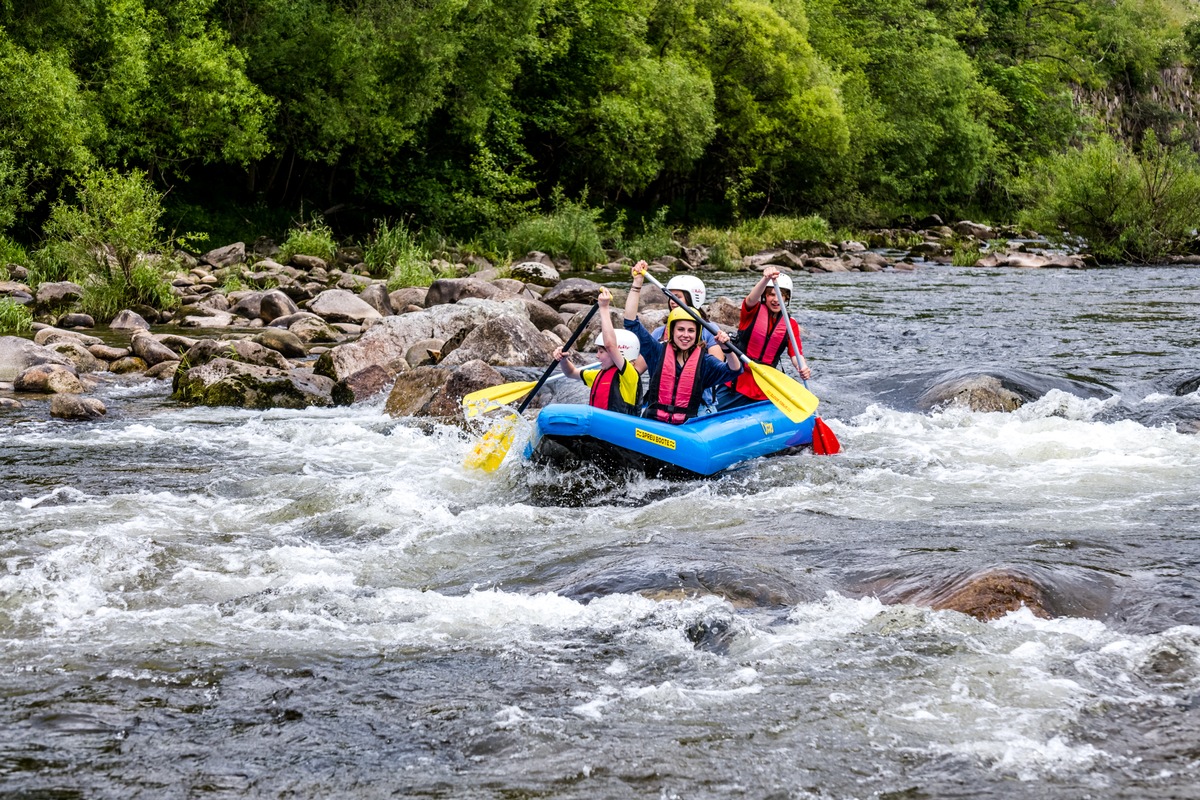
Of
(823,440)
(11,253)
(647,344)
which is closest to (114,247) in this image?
(11,253)

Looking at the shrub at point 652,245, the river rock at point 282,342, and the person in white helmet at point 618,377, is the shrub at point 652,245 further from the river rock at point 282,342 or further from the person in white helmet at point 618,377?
the person in white helmet at point 618,377

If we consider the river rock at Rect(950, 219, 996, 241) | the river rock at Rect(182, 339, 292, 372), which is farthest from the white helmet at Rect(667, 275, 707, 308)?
the river rock at Rect(950, 219, 996, 241)

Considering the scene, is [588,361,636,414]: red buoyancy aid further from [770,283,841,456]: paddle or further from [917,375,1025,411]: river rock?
[917,375,1025,411]: river rock

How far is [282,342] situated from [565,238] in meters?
11.8

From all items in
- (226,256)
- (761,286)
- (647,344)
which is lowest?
(226,256)

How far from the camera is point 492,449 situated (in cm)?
777

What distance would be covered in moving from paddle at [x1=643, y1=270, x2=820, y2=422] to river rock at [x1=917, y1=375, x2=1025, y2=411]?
2.24 m

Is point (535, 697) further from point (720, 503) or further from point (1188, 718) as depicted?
point (720, 503)

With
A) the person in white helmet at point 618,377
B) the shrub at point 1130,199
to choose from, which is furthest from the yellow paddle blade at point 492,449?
the shrub at point 1130,199

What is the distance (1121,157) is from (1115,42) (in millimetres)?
40647

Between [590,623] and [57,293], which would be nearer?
[590,623]

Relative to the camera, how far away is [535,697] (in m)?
3.89

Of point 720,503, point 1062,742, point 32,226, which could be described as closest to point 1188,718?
point 1062,742

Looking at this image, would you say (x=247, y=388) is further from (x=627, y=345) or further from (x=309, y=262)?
(x=309, y=262)
